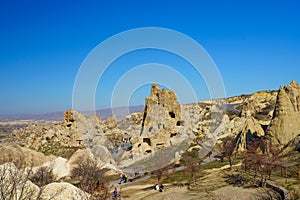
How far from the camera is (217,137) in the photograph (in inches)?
2147

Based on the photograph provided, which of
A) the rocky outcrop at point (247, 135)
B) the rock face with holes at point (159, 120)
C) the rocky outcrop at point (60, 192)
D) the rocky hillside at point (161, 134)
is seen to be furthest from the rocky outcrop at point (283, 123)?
the rocky outcrop at point (60, 192)

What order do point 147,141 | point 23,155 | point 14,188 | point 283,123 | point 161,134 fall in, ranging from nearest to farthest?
point 14,188
point 283,123
point 23,155
point 147,141
point 161,134

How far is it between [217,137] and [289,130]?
783 inches

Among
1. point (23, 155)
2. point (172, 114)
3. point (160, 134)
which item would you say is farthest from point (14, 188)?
point (172, 114)

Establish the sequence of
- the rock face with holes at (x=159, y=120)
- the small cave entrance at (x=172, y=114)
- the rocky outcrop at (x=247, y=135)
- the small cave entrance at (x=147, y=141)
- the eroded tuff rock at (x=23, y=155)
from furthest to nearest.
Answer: the small cave entrance at (x=172, y=114), the rock face with holes at (x=159, y=120), the small cave entrance at (x=147, y=141), the rocky outcrop at (x=247, y=135), the eroded tuff rock at (x=23, y=155)

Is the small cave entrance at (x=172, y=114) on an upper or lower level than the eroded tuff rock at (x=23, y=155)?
upper

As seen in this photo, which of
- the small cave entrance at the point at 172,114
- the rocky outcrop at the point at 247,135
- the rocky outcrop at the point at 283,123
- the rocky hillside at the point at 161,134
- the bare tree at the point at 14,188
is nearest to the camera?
the bare tree at the point at 14,188

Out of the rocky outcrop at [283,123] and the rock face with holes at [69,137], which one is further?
the rock face with holes at [69,137]

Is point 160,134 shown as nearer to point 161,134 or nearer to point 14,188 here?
point 161,134

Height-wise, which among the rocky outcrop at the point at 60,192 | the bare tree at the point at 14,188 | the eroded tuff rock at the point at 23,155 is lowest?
the eroded tuff rock at the point at 23,155

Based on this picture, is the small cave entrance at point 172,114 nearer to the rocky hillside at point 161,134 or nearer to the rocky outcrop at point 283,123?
the rocky hillside at point 161,134

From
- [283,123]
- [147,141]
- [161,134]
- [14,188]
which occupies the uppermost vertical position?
[283,123]

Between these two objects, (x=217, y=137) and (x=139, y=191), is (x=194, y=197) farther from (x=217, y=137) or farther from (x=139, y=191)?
(x=217, y=137)

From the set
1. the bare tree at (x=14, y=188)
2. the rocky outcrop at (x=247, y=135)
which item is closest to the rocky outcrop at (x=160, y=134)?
the rocky outcrop at (x=247, y=135)
